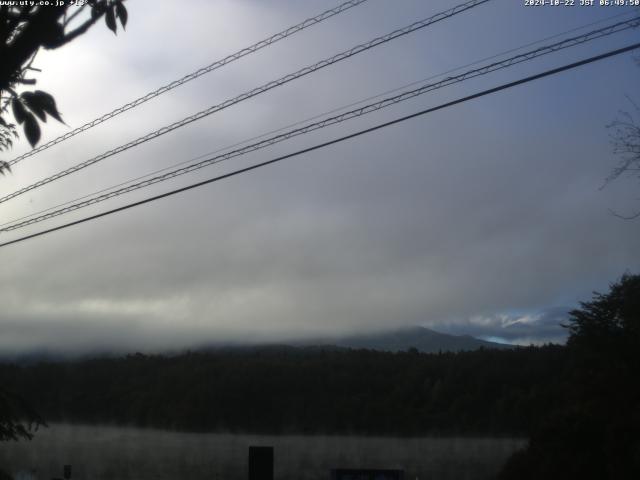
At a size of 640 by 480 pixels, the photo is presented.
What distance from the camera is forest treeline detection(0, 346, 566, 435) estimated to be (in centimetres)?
4047

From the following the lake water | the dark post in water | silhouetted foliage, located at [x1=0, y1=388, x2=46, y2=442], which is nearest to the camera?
silhouetted foliage, located at [x1=0, y1=388, x2=46, y2=442]

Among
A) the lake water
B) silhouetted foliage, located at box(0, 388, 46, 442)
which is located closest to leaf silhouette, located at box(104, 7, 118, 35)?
silhouetted foliage, located at box(0, 388, 46, 442)

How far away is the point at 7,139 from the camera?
13.1 meters

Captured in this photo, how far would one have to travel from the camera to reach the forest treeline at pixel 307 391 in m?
40.5

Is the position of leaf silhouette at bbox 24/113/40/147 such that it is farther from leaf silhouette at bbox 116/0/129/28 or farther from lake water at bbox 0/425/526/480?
lake water at bbox 0/425/526/480

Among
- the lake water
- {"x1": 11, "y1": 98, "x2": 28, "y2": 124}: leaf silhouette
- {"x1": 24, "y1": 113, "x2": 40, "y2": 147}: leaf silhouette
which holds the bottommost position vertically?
the lake water

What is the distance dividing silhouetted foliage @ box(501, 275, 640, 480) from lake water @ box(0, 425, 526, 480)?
592 centimetres

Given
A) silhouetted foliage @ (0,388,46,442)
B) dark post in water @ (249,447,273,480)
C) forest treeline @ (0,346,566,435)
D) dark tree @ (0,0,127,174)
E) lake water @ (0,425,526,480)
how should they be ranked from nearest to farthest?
dark tree @ (0,0,127,174)
silhouetted foliage @ (0,388,46,442)
dark post in water @ (249,447,273,480)
lake water @ (0,425,526,480)
forest treeline @ (0,346,566,435)

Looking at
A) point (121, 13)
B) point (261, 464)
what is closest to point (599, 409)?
point (261, 464)

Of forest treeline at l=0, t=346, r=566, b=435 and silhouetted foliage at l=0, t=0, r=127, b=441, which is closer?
silhouetted foliage at l=0, t=0, r=127, b=441

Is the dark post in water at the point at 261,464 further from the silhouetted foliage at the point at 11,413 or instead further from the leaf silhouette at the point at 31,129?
the leaf silhouette at the point at 31,129

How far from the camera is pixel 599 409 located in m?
25.5

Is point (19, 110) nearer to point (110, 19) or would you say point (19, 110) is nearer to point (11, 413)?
point (110, 19)

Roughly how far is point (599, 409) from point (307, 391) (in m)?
23.0
